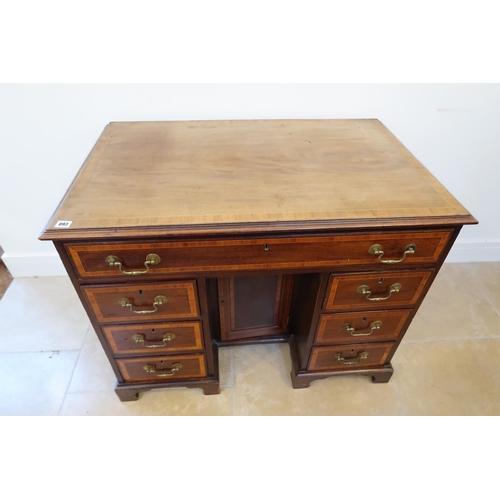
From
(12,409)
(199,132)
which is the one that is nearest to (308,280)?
(199,132)

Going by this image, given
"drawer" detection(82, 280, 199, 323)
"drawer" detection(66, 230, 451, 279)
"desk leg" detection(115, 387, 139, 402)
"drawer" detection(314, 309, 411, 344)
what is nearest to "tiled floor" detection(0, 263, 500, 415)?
"desk leg" detection(115, 387, 139, 402)

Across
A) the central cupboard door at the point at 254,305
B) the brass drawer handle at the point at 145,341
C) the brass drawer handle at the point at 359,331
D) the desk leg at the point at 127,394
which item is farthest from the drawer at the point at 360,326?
the desk leg at the point at 127,394

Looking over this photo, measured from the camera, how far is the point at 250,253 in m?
0.90

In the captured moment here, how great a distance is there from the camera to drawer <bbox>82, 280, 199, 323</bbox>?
954 mm

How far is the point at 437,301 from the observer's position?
173 cm

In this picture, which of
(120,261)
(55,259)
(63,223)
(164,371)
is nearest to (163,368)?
(164,371)

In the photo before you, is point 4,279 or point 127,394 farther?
point 4,279

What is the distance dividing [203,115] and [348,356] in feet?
3.55

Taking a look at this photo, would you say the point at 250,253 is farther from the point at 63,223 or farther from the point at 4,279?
the point at 4,279

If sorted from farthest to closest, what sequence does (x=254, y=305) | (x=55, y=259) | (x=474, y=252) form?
(x=474, y=252) → (x=55, y=259) → (x=254, y=305)

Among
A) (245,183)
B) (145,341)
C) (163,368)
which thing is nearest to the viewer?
(245,183)

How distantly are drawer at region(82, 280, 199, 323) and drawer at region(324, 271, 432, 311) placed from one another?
1.41 feet

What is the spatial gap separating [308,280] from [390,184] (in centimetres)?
40

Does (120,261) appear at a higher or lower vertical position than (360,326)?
higher
